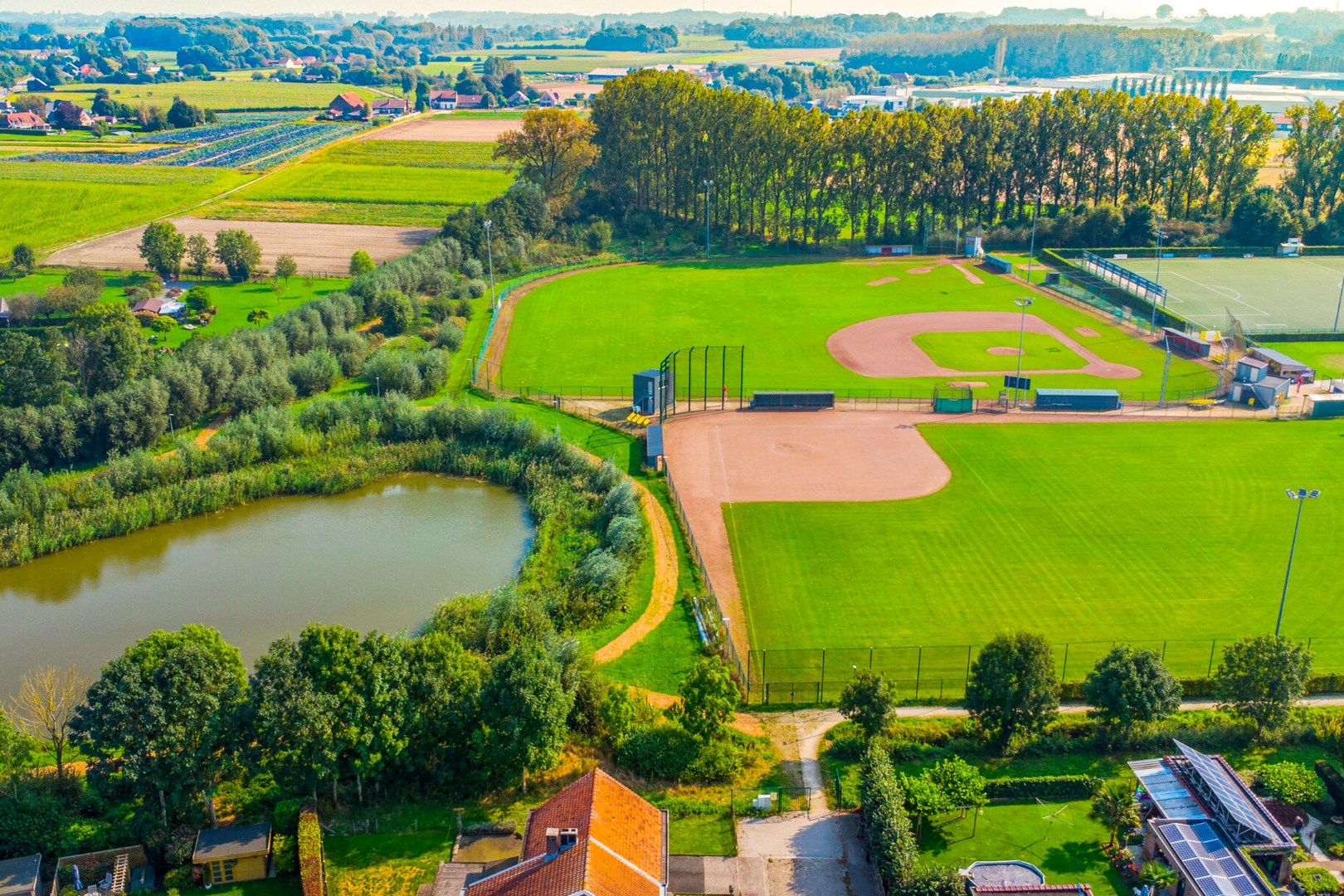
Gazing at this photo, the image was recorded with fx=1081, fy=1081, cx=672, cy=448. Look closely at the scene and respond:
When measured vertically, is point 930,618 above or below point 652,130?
below

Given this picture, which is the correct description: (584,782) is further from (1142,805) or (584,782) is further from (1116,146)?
(1116,146)

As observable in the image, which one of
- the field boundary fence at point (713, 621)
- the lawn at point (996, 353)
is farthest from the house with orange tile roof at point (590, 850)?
the lawn at point (996, 353)

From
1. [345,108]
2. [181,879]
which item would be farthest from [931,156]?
[345,108]

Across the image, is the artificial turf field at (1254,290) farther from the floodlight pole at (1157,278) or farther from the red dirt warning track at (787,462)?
the red dirt warning track at (787,462)

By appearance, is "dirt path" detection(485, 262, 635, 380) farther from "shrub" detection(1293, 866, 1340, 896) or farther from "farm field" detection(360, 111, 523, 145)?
"farm field" detection(360, 111, 523, 145)

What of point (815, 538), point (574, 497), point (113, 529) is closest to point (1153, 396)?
point (815, 538)

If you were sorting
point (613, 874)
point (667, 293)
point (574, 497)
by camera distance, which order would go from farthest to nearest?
point (667, 293)
point (574, 497)
point (613, 874)
